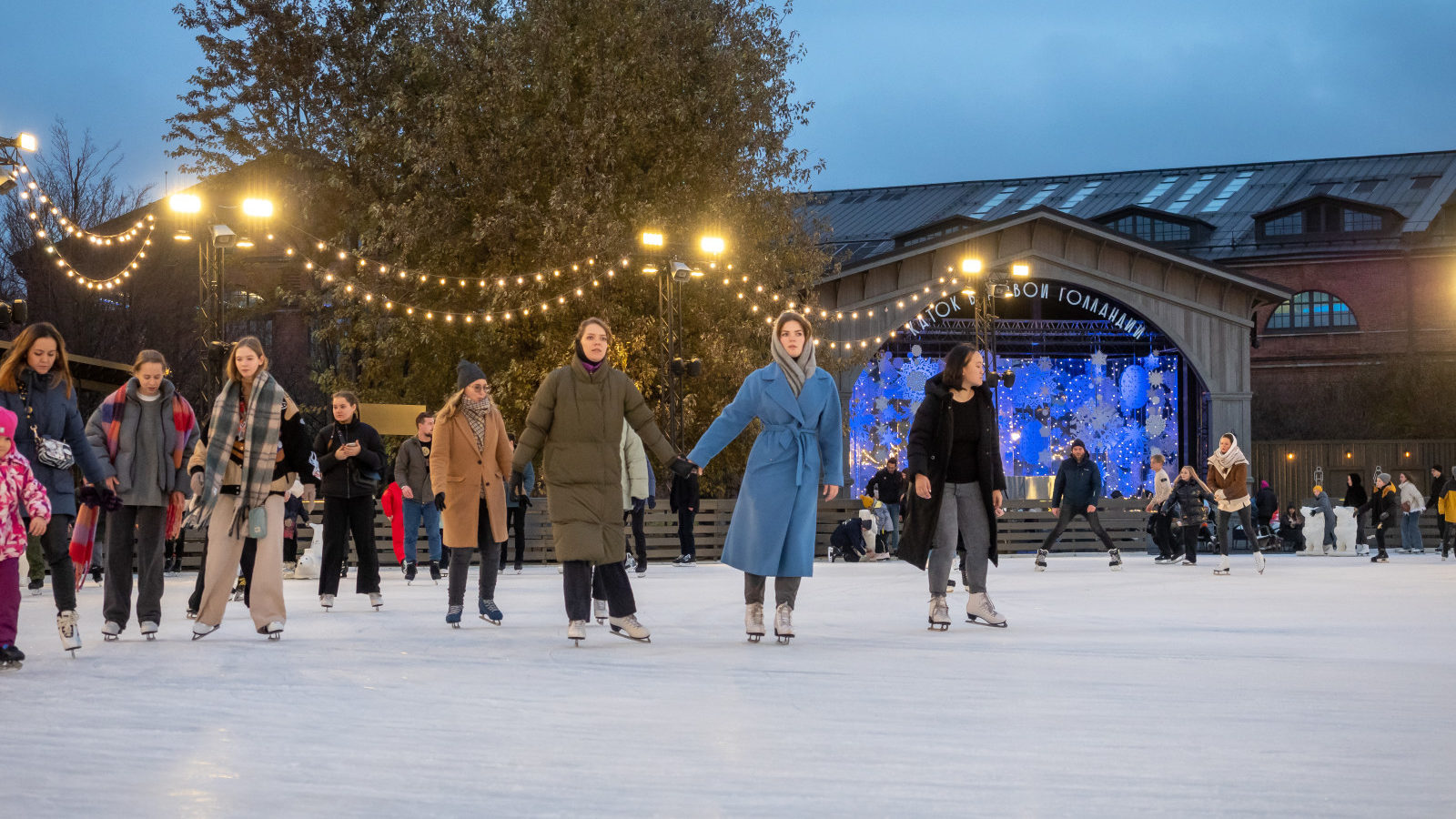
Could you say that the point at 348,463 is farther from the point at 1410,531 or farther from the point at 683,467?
the point at 1410,531

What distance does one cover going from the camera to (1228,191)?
50000 millimetres

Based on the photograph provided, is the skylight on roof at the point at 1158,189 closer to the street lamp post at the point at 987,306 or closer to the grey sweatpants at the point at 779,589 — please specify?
the street lamp post at the point at 987,306

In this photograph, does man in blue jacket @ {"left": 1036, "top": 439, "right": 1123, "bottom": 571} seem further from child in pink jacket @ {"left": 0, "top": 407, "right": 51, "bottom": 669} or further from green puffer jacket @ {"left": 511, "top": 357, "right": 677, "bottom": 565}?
child in pink jacket @ {"left": 0, "top": 407, "right": 51, "bottom": 669}

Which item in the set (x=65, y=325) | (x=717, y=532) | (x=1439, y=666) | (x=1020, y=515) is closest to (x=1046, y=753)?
(x=1439, y=666)

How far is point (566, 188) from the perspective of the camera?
28.4 metres

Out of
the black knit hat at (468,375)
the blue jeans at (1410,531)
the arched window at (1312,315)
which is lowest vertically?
the blue jeans at (1410,531)

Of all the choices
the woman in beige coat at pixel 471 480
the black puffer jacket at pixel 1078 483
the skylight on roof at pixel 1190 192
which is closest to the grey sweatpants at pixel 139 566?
the woman in beige coat at pixel 471 480

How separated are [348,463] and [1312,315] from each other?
133ft

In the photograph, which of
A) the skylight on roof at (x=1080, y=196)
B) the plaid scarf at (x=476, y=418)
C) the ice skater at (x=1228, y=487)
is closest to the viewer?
the plaid scarf at (x=476, y=418)

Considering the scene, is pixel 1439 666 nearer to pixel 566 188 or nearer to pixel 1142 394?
pixel 566 188

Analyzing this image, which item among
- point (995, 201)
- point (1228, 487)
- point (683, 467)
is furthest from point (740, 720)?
point (995, 201)

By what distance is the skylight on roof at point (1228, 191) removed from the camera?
49094 mm

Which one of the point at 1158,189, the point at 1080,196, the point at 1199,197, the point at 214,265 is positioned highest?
the point at 1158,189

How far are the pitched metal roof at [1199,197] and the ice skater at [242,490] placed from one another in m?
36.3
